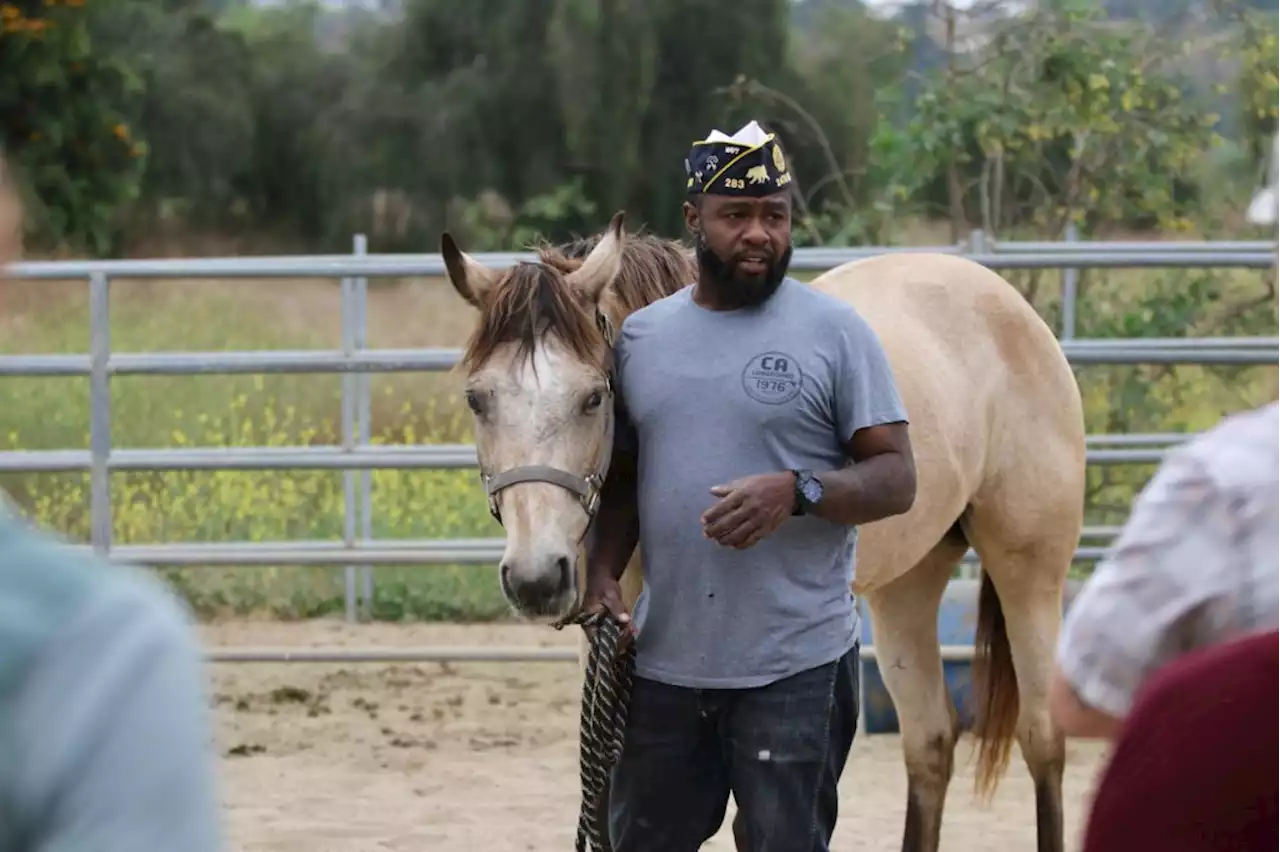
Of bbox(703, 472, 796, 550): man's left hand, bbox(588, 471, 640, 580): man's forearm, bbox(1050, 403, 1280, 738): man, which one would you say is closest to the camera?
bbox(1050, 403, 1280, 738): man

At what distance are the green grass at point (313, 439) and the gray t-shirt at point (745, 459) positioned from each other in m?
3.80

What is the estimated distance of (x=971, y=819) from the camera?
5277 millimetres

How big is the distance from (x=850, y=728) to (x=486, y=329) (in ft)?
3.01

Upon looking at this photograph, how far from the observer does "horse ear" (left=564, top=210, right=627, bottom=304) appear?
3217mm

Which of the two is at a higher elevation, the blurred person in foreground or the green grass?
the blurred person in foreground

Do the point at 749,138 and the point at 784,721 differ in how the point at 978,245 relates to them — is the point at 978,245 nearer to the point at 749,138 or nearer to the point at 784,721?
the point at 749,138

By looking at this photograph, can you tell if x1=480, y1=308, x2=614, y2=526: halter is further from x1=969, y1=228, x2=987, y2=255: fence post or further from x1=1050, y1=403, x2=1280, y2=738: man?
x1=969, y1=228, x2=987, y2=255: fence post

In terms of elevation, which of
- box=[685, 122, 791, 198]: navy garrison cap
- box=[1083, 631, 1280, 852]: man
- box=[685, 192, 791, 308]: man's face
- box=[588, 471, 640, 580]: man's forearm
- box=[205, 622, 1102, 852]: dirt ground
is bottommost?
box=[205, 622, 1102, 852]: dirt ground

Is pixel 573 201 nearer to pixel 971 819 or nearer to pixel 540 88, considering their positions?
pixel 540 88

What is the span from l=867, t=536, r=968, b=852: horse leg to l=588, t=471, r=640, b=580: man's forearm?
1601mm

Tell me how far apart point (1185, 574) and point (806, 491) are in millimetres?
1588

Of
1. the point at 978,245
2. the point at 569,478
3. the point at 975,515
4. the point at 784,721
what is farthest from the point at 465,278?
the point at 978,245

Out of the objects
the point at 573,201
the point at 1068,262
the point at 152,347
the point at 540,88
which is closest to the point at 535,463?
the point at 1068,262

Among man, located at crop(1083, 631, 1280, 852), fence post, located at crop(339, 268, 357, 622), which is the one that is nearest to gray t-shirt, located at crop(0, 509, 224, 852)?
man, located at crop(1083, 631, 1280, 852)
